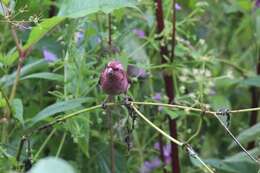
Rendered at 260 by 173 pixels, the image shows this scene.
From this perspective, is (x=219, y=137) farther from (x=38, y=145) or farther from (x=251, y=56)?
(x=38, y=145)

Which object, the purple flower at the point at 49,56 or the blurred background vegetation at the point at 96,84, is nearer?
the blurred background vegetation at the point at 96,84

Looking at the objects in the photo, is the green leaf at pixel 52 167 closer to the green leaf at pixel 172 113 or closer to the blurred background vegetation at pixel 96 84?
the blurred background vegetation at pixel 96 84

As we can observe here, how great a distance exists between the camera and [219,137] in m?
1.40

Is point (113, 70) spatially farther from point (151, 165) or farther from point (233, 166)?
point (151, 165)

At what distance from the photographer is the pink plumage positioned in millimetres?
716

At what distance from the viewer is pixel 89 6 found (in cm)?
78

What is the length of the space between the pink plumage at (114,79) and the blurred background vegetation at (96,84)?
3.0 inches

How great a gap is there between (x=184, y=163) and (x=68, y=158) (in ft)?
0.98

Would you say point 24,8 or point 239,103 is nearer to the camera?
point 24,8

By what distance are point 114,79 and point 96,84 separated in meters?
0.17

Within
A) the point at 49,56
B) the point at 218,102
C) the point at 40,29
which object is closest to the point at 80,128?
the point at 40,29

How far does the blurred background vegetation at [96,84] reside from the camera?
799 mm

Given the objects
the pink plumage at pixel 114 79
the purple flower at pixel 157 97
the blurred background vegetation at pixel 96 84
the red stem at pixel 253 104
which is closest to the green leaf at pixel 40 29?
the blurred background vegetation at pixel 96 84

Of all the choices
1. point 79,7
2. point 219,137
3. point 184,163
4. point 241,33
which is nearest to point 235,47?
point 241,33
